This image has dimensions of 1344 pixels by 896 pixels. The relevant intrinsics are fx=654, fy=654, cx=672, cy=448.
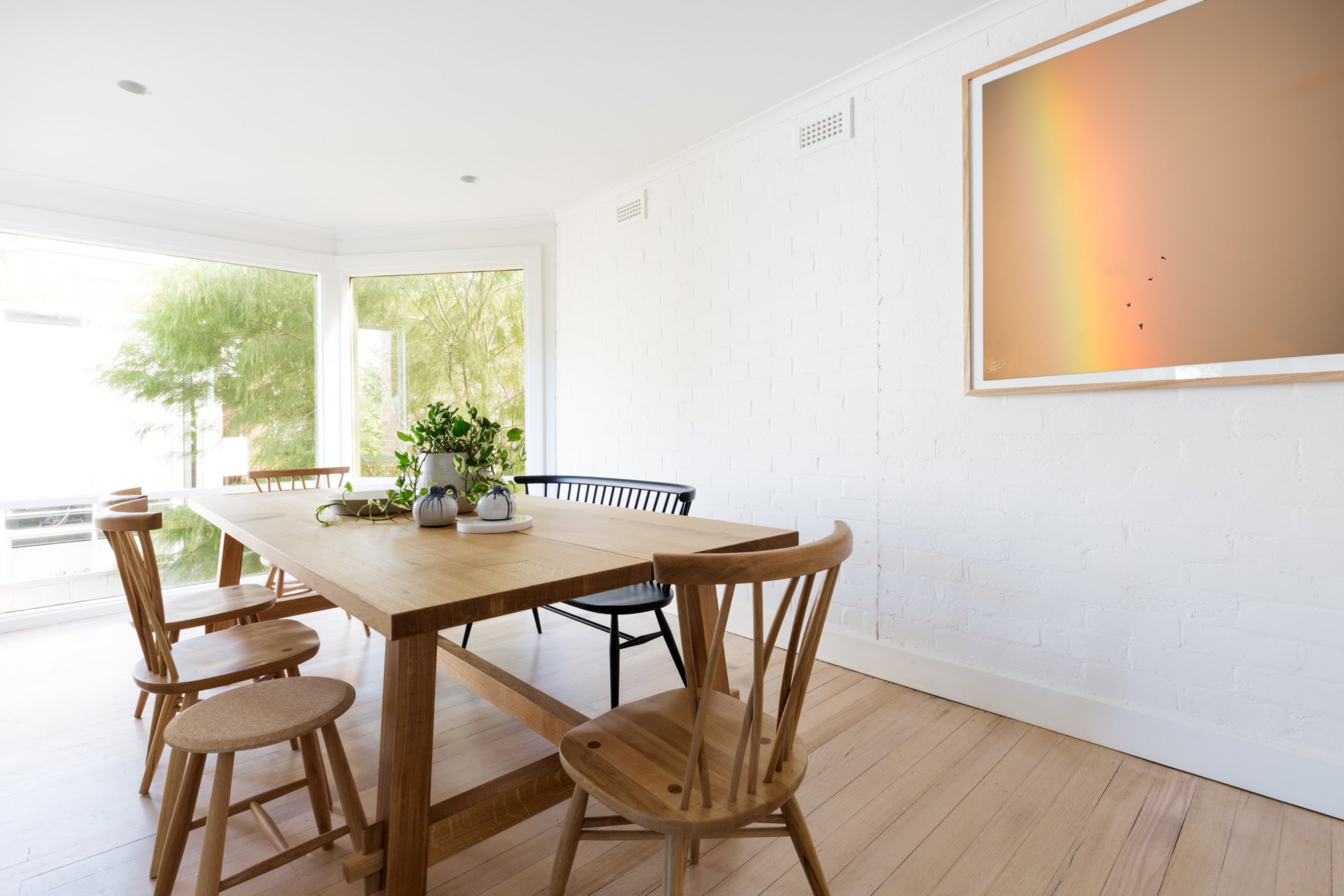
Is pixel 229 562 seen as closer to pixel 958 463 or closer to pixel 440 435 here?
pixel 440 435

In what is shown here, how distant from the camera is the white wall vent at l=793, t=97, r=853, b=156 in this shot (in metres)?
2.66

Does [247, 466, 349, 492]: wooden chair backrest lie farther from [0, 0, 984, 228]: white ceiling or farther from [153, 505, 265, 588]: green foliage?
[0, 0, 984, 228]: white ceiling

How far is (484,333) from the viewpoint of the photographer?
14.7ft

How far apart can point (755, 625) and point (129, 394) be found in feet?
14.5

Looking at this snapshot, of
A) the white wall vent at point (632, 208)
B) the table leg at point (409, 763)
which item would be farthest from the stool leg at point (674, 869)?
the white wall vent at point (632, 208)

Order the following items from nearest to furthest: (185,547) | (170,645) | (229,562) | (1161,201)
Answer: (170,645)
(1161,201)
(229,562)
(185,547)

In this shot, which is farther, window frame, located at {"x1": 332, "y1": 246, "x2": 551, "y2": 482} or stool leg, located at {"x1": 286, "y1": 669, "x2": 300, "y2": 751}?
window frame, located at {"x1": 332, "y1": 246, "x2": 551, "y2": 482}

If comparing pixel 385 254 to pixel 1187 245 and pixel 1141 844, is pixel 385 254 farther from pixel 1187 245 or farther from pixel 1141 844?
pixel 1141 844

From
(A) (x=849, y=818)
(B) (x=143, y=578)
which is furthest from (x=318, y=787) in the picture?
(A) (x=849, y=818)

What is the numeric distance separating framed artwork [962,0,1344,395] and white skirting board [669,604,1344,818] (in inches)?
39.2

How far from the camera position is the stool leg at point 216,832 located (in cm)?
114

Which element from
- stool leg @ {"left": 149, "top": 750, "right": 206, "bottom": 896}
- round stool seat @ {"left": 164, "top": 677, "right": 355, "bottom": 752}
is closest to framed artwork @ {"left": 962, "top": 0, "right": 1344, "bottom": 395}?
round stool seat @ {"left": 164, "top": 677, "right": 355, "bottom": 752}

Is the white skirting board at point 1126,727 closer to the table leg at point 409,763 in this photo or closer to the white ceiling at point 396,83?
the table leg at point 409,763

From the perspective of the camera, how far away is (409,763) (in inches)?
47.2
